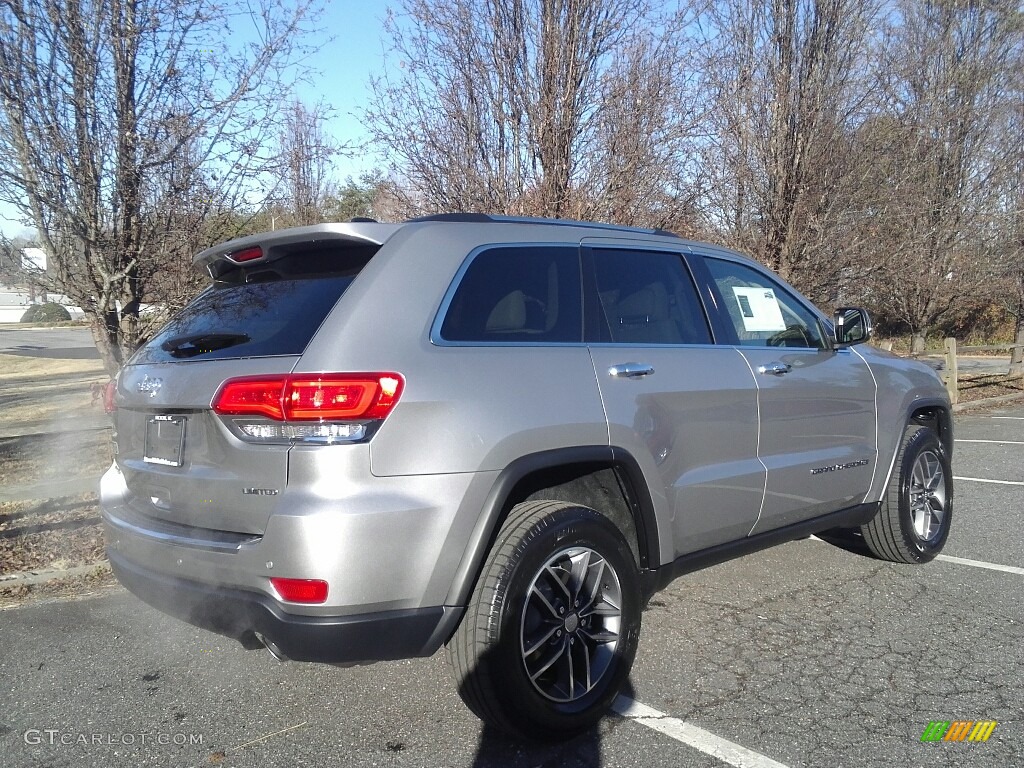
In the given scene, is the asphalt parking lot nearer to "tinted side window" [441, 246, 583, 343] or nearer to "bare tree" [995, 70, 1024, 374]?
"tinted side window" [441, 246, 583, 343]

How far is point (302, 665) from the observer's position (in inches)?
151

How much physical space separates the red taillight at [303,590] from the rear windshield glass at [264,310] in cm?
73

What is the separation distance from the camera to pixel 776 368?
4.18 m

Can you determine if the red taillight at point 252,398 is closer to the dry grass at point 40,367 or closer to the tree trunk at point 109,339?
the tree trunk at point 109,339

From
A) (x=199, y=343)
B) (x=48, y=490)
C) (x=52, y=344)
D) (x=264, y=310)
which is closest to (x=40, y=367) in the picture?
(x=52, y=344)

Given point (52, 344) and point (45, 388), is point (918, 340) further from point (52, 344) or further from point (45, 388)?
point (52, 344)

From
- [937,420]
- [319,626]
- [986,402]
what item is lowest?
[986,402]

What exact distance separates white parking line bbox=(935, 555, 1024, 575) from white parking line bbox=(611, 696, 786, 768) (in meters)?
2.91

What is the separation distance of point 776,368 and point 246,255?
2492 mm

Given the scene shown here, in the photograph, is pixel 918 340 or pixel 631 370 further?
pixel 918 340

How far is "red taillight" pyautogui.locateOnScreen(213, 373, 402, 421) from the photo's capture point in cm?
270

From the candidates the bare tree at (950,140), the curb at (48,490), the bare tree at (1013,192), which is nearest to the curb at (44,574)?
the curb at (48,490)

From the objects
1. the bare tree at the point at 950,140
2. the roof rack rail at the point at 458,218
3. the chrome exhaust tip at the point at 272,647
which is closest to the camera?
the chrome exhaust tip at the point at 272,647

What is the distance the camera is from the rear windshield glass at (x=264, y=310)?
2.96 m
